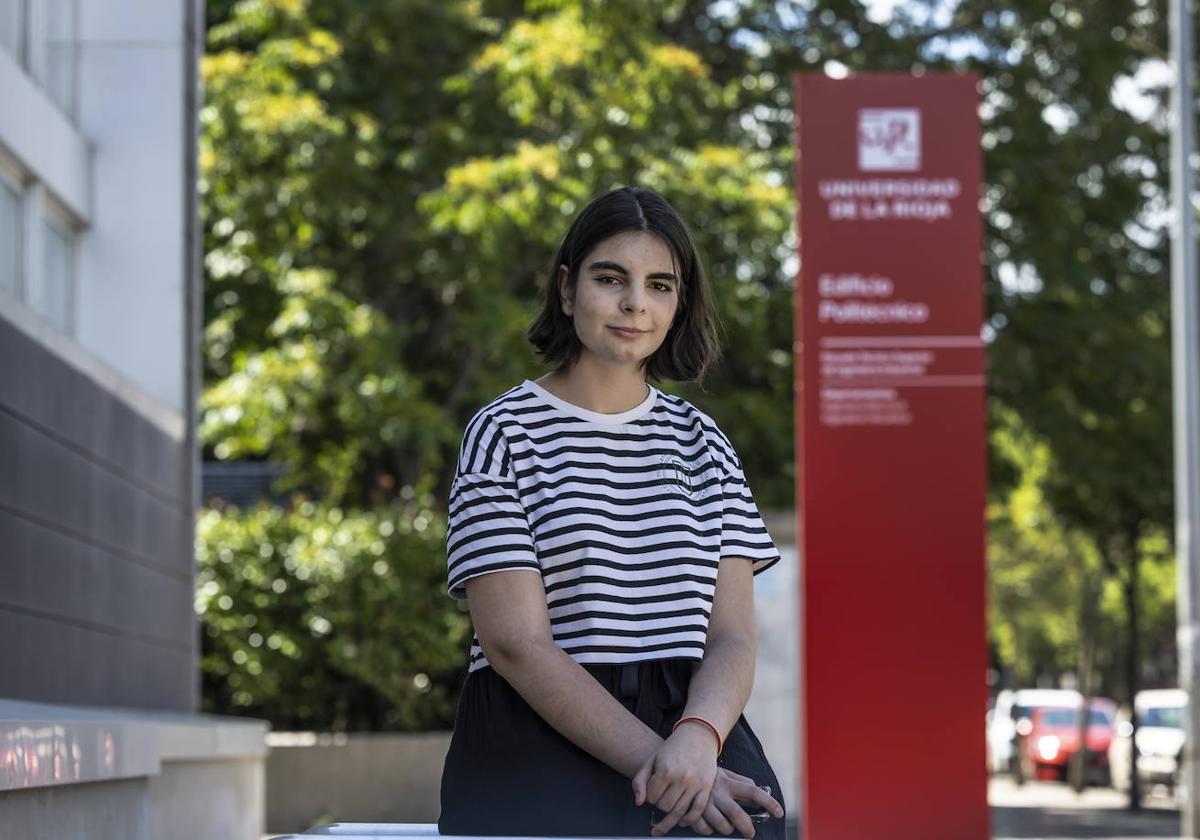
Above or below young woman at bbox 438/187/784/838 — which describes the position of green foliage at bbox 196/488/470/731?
below

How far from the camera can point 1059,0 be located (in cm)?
2191

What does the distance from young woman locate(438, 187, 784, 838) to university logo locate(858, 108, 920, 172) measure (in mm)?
9348

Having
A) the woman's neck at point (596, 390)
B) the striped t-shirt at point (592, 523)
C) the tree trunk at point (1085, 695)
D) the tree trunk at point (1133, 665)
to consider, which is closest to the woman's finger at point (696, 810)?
the striped t-shirt at point (592, 523)

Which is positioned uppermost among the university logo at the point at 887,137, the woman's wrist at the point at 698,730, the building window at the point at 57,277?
the university logo at the point at 887,137

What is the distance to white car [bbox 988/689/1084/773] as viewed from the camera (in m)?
39.2

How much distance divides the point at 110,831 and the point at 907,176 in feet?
25.4

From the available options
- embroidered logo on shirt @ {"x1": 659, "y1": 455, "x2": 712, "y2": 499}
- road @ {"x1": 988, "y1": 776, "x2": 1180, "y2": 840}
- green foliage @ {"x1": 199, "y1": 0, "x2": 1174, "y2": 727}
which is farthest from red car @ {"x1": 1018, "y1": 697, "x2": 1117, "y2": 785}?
embroidered logo on shirt @ {"x1": 659, "y1": 455, "x2": 712, "y2": 499}

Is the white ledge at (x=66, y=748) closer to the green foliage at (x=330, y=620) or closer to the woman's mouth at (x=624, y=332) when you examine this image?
the woman's mouth at (x=624, y=332)

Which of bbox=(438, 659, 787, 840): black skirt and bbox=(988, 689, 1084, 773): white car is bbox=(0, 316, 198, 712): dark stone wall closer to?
bbox=(438, 659, 787, 840): black skirt

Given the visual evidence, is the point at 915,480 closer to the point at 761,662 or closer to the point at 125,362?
the point at 125,362

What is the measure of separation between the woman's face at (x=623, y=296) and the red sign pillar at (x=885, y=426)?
914cm

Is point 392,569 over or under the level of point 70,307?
under

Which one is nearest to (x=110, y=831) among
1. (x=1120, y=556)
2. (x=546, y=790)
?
(x=546, y=790)

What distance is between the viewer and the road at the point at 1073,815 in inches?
837
